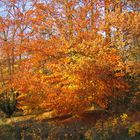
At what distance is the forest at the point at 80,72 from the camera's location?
14.7m

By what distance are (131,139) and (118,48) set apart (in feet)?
26.8

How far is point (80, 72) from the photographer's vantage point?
63.1 ft

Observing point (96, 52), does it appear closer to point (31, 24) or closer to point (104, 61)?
point (104, 61)

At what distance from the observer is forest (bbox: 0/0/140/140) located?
1467 cm

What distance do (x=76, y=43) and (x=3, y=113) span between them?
12387 mm

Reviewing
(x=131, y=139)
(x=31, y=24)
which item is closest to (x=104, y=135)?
(x=131, y=139)

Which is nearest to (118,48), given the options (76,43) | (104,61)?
(104,61)

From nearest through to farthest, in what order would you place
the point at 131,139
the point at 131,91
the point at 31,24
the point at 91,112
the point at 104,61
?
the point at 131,139 → the point at 104,61 → the point at 131,91 → the point at 91,112 → the point at 31,24

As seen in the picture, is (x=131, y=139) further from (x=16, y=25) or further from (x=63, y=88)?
(x=16, y=25)

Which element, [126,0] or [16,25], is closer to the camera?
[126,0]

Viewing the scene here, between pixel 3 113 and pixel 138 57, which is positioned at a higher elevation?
pixel 138 57

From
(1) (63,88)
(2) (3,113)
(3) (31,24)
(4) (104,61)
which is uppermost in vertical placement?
(3) (31,24)

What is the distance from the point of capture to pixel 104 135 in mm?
12094

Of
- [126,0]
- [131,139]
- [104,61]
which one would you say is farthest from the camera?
[126,0]
